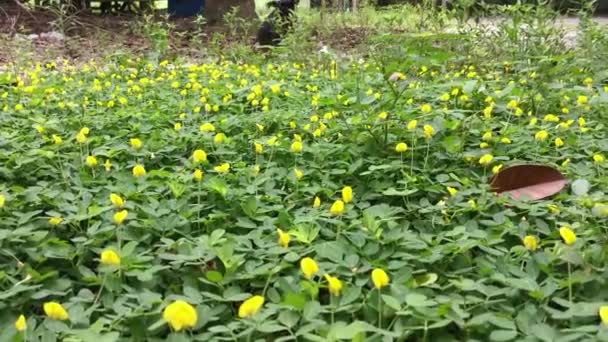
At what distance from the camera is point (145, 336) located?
1015 millimetres

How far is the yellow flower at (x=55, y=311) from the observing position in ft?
3.27

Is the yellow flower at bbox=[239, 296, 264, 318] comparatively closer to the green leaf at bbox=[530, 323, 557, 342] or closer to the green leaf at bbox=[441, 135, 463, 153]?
the green leaf at bbox=[530, 323, 557, 342]

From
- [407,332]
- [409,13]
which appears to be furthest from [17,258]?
[409,13]

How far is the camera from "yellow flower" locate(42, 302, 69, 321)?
100cm

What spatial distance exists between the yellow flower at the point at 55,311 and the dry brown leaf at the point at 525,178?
1.09 m

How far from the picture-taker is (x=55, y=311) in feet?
3.28

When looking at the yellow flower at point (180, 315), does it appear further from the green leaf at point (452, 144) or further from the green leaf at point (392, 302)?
the green leaf at point (452, 144)

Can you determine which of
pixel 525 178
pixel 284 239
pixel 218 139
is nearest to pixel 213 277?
pixel 284 239

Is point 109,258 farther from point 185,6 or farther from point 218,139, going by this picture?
point 185,6

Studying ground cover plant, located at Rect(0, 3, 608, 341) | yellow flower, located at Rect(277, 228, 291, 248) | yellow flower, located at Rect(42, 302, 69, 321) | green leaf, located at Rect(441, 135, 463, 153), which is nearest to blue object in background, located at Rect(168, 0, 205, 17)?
ground cover plant, located at Rect(0, 3, 608, 341)

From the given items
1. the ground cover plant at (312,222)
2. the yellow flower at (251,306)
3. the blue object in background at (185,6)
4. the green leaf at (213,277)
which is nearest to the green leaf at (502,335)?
the ground cover plant at (312,222)

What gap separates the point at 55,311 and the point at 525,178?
3.96 feet

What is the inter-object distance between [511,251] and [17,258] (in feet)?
3.20

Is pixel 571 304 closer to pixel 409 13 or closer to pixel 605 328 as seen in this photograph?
pixel 605 328
